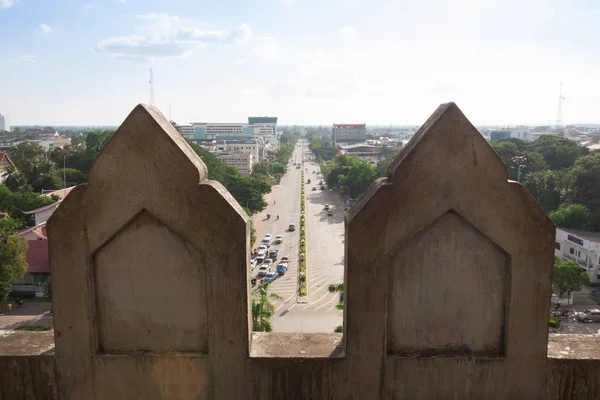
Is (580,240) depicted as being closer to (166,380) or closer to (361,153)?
(166,380)

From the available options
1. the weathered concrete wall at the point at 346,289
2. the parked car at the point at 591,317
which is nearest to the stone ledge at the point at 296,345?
the weathered concrete wall at the point at 346,289

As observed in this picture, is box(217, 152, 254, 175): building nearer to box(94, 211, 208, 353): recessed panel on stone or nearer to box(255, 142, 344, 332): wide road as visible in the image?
box(255, 142, 344, 332): wide road

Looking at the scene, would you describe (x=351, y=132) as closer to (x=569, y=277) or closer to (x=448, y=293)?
(x=569, y=277)

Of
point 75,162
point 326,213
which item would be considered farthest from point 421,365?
point 75,162

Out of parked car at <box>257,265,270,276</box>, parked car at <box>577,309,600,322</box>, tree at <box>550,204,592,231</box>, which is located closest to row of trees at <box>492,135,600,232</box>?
tree at <box>550,204,592,231</box>

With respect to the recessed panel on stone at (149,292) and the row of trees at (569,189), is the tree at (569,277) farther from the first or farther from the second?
the recessed panel on stone at (149,292)

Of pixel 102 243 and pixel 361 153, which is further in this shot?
pixel 361 153
